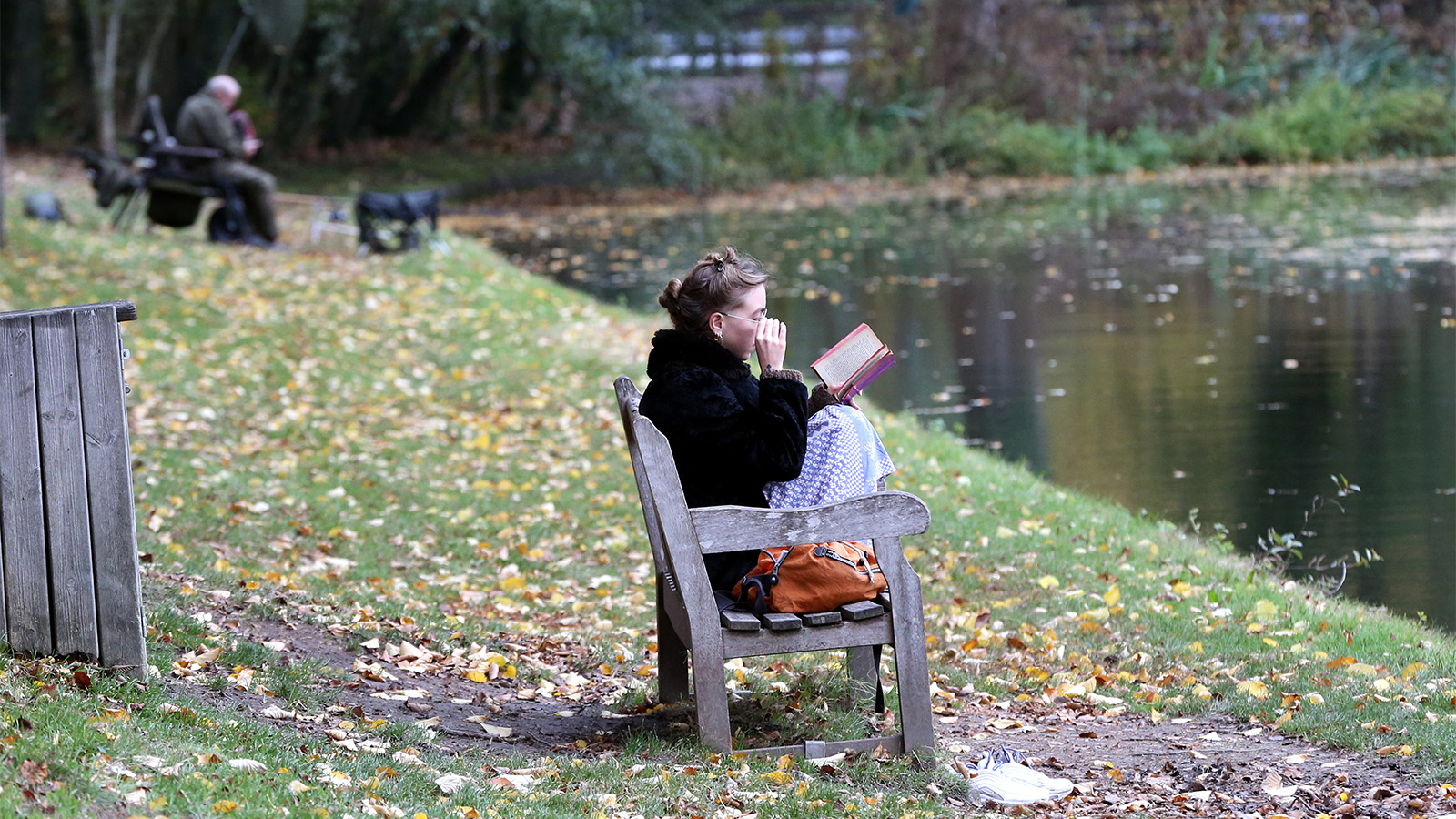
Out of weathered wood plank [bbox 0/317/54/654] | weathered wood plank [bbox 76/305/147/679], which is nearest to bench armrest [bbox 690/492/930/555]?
weathered wood plank [bbox 76/305/147/679]

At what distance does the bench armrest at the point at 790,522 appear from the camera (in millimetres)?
4113

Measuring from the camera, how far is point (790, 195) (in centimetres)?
2942

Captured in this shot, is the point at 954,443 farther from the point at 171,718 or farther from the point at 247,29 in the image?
the point at 247,29

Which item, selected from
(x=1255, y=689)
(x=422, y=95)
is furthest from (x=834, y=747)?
(x=422, y=95)

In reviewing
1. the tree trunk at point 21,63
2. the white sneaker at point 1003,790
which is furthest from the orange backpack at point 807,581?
the tree trunk at point 21,63

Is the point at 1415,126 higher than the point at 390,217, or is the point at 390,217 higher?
the point at 1415,126

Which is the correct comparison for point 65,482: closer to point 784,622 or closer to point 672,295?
point 672,295

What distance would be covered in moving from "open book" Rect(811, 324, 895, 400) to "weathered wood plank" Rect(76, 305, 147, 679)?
1.95 m

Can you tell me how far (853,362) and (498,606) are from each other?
8.79ft

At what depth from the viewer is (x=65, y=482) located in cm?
412

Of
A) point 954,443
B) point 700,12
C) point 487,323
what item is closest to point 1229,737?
point 954,443

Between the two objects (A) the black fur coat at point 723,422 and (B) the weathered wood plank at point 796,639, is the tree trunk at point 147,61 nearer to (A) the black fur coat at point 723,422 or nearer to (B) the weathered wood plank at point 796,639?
(A) the black fur coat at point 723,422

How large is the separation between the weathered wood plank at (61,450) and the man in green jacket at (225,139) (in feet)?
41.2

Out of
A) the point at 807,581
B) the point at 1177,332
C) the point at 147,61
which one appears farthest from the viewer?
the point at 147,61
